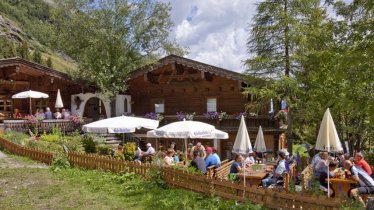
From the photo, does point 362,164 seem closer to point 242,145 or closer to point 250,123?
point 242,145

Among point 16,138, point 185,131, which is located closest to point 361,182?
point 185,131

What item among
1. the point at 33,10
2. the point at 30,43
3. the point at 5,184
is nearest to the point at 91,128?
the point at 5,184

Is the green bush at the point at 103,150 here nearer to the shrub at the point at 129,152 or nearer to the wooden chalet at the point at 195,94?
the shrub at the point at 129,152

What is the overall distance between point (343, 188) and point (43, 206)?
799 cm

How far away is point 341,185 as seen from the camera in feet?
35.4

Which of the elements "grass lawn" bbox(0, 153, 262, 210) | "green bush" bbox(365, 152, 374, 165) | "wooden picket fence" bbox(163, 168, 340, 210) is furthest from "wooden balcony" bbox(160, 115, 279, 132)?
"wooden picket fence" bbox(163, 168, 340, 210)

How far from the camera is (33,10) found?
15912 centimetres

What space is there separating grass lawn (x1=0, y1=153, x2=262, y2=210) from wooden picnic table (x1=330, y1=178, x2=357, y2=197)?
11.4ft

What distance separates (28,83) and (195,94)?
11.8 metres

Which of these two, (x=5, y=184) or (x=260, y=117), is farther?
(x=260, y=117)

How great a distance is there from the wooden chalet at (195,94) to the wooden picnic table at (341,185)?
37.7 ft

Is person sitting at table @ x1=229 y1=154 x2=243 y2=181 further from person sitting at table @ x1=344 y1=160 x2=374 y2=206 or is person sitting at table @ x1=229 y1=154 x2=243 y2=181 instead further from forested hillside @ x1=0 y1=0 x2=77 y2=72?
forested hillside @ x1=0 y1=0 x2=77 y2=72

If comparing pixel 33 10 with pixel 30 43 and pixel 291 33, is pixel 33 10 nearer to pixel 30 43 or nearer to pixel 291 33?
pixel 30 43

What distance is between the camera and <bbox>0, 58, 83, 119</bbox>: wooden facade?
85.9 ft
